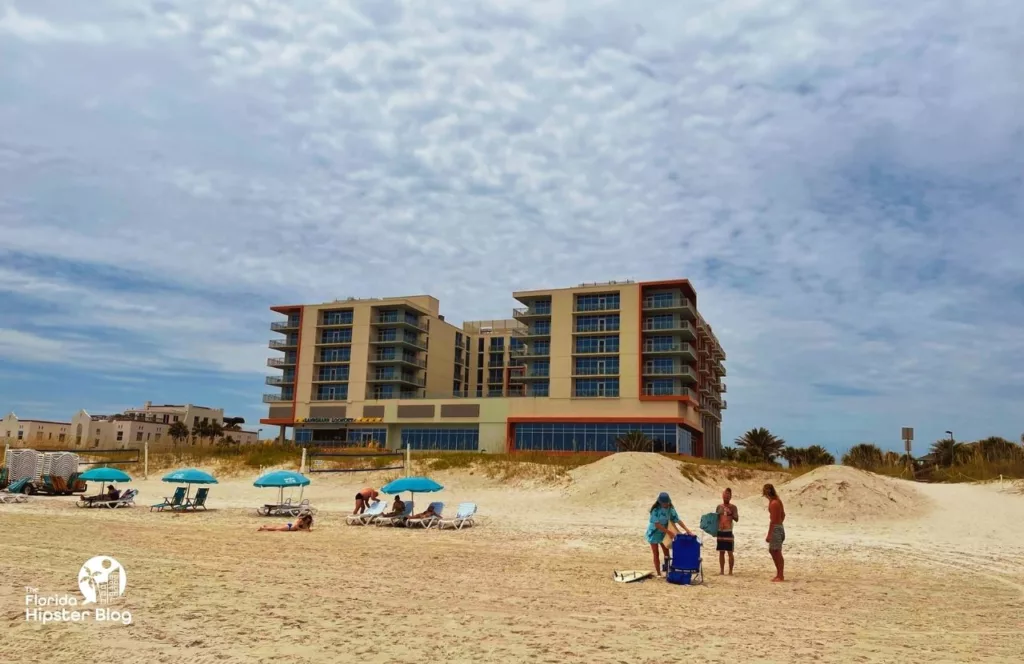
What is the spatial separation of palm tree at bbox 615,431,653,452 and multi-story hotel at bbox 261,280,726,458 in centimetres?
228

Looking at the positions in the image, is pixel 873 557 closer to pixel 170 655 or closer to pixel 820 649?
pixel 820 649

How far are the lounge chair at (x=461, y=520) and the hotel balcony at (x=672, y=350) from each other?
4883 centimetres

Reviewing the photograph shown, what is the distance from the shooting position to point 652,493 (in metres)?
29.0

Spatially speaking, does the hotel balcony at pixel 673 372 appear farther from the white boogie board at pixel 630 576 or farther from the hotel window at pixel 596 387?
the white boogie board at pixel 630 576

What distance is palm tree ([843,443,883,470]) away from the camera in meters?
46.5

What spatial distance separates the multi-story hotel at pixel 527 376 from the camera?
68812 mm

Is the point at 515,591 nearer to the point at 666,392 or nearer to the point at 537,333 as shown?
the point at 666,392

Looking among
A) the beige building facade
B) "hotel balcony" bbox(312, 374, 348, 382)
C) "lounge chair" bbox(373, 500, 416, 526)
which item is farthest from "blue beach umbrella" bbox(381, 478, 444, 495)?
the beige building facade

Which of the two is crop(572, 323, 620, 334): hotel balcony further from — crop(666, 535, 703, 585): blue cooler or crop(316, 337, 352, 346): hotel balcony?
crop(666, 535, 703, 585): blue cooler

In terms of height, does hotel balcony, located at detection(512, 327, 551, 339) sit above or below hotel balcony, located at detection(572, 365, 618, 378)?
above

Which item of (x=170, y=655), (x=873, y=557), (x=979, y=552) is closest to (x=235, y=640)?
(x=170, y=655)

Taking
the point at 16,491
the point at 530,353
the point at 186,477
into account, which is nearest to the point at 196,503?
the point at 186,477

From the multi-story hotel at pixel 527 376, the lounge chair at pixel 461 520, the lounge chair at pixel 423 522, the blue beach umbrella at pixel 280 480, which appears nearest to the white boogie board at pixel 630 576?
the lounge chair at pixel 461 520

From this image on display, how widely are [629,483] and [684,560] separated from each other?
18.1 m
